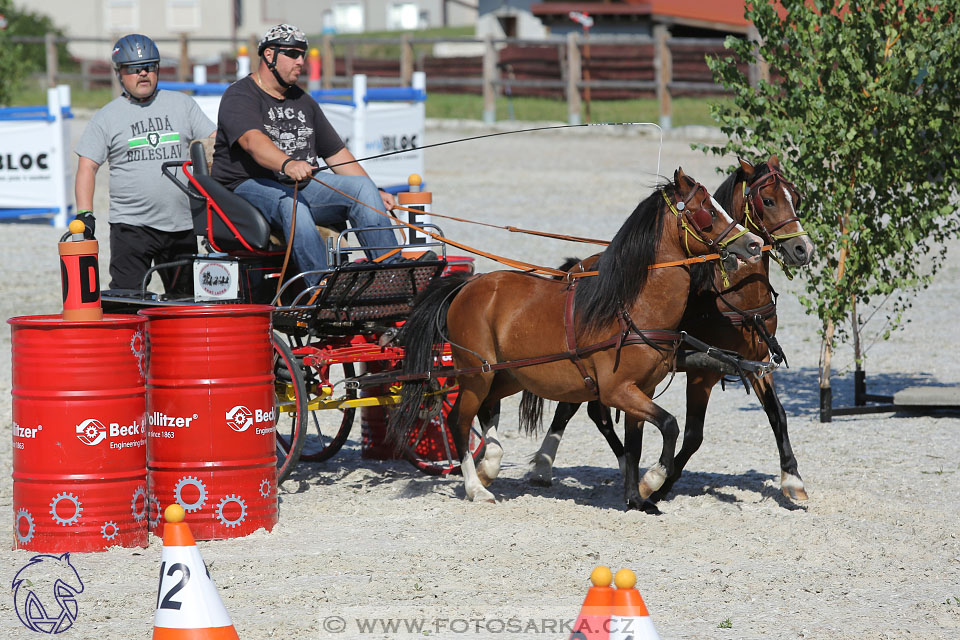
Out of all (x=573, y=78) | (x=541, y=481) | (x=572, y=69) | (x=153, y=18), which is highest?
(x=153, y=18)

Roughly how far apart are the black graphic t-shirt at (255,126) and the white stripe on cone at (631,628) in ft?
13.9

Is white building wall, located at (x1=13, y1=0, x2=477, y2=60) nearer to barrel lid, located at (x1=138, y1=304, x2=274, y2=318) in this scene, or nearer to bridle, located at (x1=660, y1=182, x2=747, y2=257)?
barrel lid, located at (x1=138, y1=304, x2=274, y2=318)

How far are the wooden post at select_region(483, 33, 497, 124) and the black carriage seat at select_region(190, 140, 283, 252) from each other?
2045cm

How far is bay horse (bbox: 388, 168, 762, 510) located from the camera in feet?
21.0

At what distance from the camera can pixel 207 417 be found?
243 inches

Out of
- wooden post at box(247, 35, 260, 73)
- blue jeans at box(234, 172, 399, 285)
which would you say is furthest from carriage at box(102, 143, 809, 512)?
wooden post at box(247, 35, 260, 73)

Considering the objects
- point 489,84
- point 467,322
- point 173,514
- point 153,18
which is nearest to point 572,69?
point 489,84

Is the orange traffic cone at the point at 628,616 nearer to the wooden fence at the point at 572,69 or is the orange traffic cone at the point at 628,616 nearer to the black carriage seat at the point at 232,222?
the black carriage seat at the point at 232,222

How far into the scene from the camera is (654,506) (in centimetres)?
662

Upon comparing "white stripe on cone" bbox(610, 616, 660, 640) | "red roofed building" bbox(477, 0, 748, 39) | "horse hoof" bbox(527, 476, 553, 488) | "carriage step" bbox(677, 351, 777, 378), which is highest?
"red roofed building" bbox(477, 0, 748, 39)

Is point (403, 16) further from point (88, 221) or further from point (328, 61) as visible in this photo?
point (88, 221)

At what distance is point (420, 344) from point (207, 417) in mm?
1391

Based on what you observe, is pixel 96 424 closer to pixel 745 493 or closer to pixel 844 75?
pixel 745 493

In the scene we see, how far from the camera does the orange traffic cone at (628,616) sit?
3707mm
